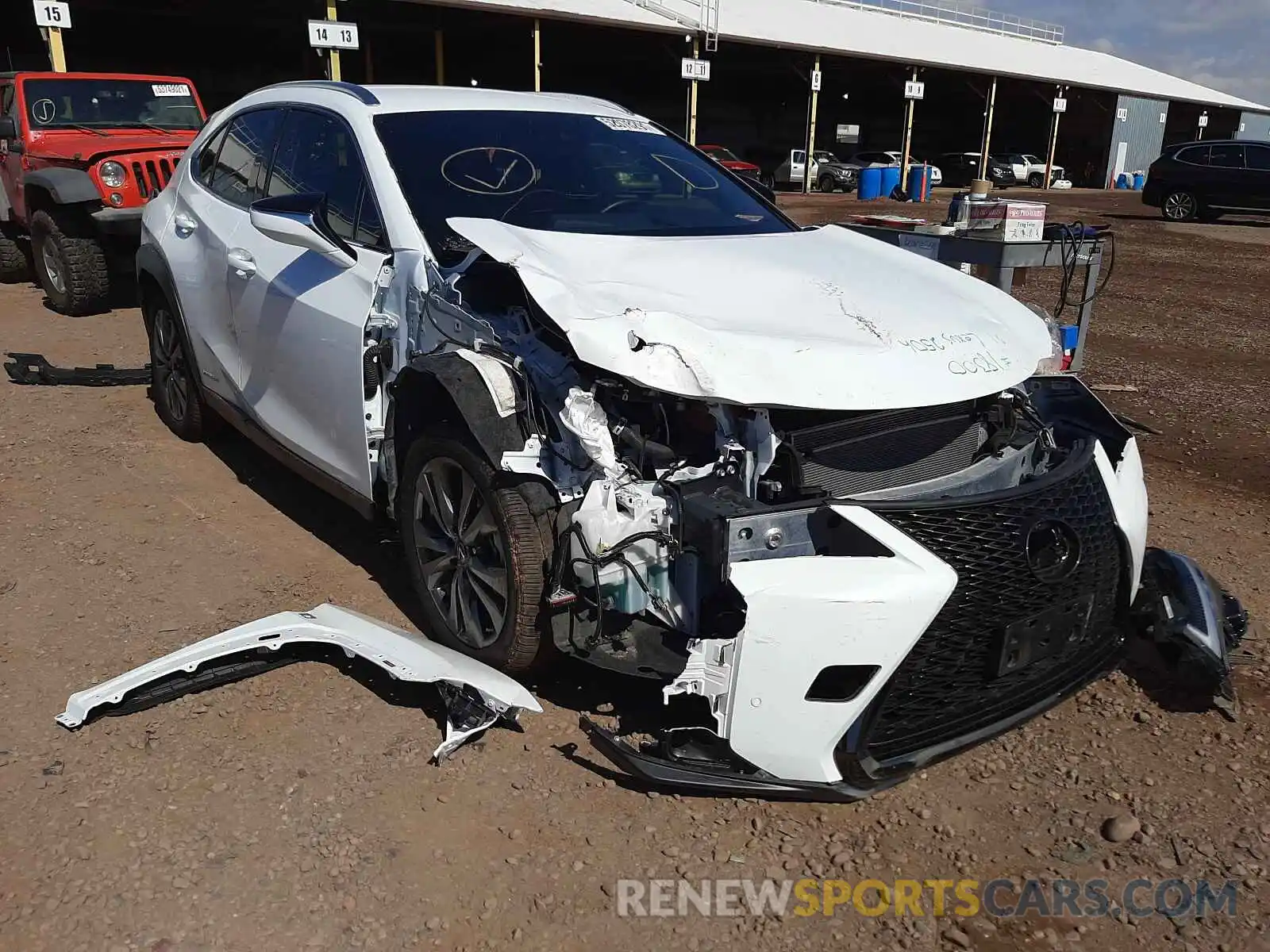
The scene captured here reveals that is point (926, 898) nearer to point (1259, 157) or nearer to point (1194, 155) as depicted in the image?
point (1259, 157)

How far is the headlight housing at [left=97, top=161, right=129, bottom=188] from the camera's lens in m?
8.52

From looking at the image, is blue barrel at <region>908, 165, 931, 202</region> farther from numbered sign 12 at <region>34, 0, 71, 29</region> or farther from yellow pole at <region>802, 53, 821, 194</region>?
numbered sign 12 at <region>34, 0, 71, 29</region>

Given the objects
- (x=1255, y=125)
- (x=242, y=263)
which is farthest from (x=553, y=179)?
(x=1255, y=125)

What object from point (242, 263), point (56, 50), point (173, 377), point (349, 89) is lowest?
point (173, 377)

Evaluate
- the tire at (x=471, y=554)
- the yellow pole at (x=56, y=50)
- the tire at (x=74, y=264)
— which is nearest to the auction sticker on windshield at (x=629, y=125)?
the tire at (x=471, y=554)

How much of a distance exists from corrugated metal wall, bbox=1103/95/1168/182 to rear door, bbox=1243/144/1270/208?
81.1 feet

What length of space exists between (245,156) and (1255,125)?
195 ft

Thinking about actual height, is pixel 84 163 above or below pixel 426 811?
above

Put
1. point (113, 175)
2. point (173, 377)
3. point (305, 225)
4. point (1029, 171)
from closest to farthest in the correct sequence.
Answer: point (305, 225)
point (173, 377)
point (113, 175)
point (1029, 171)

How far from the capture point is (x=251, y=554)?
4.18 m

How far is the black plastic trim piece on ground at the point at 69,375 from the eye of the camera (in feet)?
21.6

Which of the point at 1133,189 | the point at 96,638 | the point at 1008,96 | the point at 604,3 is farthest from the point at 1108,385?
the point at 1008,96

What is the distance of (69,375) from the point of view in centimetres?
657

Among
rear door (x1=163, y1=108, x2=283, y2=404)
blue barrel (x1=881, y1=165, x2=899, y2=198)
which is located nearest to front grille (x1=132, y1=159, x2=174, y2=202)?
rear door (x1=163, y1=108, x2=283, y2=404)
